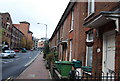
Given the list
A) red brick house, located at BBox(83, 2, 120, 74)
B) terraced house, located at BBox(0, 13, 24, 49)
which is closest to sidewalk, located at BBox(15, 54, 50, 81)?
red brick house, located at BBox(83, 2, 120, 74)

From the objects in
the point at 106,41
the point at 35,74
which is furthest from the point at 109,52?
the point at 35,74

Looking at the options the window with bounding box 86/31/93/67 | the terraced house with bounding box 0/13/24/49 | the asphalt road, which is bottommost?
the asphalt road

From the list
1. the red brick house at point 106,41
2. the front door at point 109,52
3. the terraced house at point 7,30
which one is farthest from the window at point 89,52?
the terraced house at point 7,30

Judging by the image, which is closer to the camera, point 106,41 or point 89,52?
point 106,41

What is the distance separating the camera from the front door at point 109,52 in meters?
5.11

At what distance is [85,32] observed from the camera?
8.14 m

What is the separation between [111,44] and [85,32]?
2.92 m

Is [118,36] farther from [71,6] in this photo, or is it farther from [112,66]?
[71,6]

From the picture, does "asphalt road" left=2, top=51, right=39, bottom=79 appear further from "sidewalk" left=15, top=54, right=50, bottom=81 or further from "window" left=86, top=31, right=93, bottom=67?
"window" left=86, top=31, right=93, bottom=67

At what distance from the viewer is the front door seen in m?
5.11

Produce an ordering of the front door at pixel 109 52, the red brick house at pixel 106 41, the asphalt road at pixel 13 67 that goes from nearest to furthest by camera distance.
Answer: the red brick house at pixel 106 41 → the front door at pixel 109 52 → the asphalt road at pixel 13 67

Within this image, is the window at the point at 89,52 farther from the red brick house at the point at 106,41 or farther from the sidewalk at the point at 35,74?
the sidewalk at the point at 35,74

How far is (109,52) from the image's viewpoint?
17.7 feet

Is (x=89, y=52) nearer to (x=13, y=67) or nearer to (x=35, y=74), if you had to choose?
(x=35, y=74)
